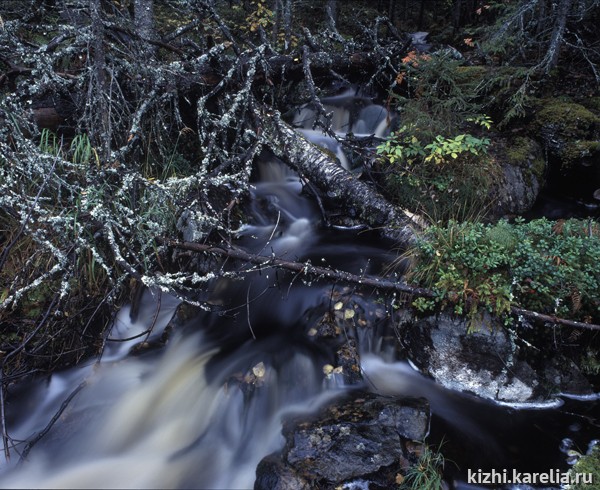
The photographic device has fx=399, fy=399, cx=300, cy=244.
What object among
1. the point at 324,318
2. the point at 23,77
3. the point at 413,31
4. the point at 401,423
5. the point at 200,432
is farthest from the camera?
the point at 413,31

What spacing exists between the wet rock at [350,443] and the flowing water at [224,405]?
10.6 inches

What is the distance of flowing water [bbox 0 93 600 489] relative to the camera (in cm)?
346

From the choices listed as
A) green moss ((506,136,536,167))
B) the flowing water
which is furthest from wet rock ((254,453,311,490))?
green moss ((506,136,536,167))

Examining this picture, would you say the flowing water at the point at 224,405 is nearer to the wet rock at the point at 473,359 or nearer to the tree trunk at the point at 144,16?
the wet rock at the point at 473,359

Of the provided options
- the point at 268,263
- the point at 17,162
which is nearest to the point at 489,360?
the point at 268,263

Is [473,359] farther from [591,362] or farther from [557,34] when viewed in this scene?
[557,34]

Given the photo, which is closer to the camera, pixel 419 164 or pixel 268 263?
pixel 268 263

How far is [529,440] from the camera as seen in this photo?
3.54m

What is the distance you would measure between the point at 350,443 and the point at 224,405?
1.37m

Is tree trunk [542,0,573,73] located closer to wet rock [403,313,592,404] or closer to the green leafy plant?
wet rock [403,313,592,404]

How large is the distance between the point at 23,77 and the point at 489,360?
260 inches

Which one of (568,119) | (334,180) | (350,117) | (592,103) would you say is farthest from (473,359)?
(350,117)

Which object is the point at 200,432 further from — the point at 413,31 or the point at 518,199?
the point at 413,31

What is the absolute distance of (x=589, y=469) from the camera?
9.95 feet
